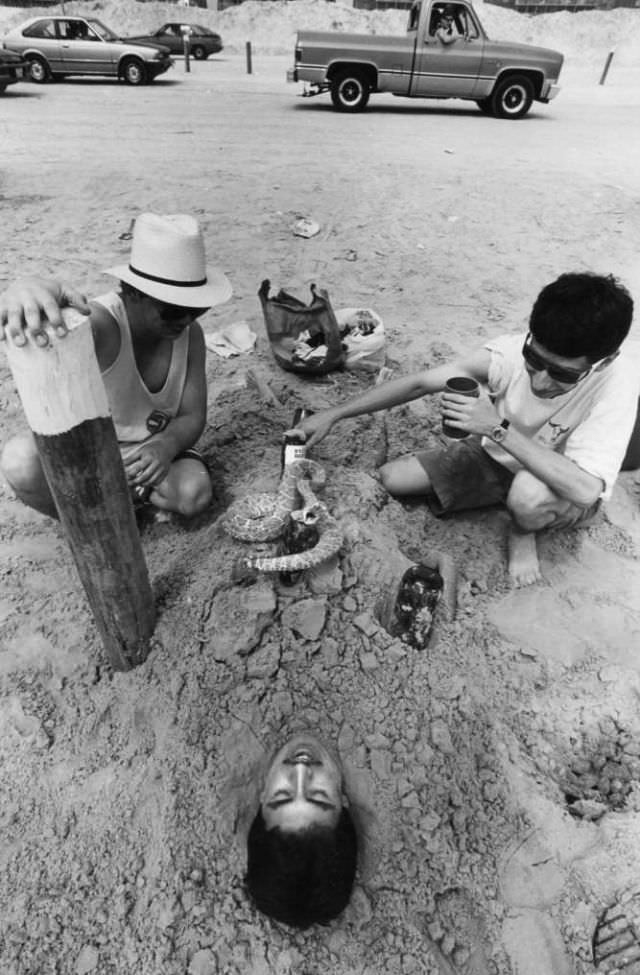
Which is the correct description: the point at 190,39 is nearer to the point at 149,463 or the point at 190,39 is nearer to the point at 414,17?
the point at 414,17

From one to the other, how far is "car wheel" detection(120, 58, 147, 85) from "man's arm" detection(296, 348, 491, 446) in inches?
517

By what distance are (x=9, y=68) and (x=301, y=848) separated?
1360 centimetres

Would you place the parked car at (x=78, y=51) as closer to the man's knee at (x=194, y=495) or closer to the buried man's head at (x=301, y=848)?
the man's knee at (x=194, y=495)

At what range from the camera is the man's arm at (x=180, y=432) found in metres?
2.33

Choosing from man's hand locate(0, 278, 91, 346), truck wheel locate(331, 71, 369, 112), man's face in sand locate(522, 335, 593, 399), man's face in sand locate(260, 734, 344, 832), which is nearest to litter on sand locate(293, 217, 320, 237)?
man's face in sand locate(522, 335, 593, 399)

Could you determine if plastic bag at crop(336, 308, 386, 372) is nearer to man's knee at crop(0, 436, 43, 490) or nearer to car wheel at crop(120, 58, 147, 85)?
man's knee at crop(0, 436, 43, 490)

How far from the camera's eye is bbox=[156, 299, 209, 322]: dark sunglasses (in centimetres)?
207

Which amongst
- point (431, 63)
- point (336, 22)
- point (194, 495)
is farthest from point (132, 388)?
point (336, 22)

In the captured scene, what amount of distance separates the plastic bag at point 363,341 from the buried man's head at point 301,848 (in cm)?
251

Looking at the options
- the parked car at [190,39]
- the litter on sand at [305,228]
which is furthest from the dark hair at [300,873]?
the parked car at [190,39]

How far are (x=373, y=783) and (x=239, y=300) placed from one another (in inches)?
141

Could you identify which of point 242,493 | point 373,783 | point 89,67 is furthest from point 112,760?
point 89,67

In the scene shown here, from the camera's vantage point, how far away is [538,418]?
96.7 inches

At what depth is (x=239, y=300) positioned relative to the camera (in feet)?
14.8
